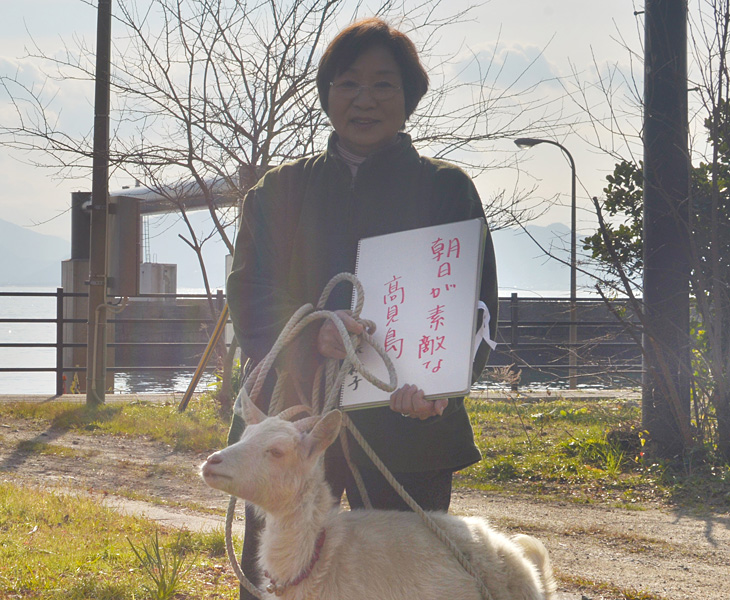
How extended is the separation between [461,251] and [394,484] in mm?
670

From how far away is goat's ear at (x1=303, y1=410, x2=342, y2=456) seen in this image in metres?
1.99

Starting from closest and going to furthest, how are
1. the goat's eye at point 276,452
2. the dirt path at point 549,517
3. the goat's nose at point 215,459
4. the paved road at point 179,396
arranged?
1. the goat's nose at point 215,459
2. the goat's eye at point 276,452
3. the dirt path at point 549,517
4. the paved road at point 179,396

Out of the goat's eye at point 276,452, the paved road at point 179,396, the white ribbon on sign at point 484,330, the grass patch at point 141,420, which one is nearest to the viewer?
the goat's eye at point 276,452

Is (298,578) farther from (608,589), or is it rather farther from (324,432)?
(608,589)

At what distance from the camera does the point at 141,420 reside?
33.3ft

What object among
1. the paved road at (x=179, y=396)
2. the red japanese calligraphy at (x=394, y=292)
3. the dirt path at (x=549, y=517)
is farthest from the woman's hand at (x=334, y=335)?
the paved road at (x=179, y=396)

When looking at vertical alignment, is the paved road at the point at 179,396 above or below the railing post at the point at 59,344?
below

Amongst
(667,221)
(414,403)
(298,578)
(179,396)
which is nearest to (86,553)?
(298,578)

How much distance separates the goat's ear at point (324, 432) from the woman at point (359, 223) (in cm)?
34

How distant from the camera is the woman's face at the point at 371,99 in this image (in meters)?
2.48

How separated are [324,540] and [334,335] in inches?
22.4

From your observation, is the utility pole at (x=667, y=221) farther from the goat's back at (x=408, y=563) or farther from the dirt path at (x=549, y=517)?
the goat's back at (x=408, y=563)

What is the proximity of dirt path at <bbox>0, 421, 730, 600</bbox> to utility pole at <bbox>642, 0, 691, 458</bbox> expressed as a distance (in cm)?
158

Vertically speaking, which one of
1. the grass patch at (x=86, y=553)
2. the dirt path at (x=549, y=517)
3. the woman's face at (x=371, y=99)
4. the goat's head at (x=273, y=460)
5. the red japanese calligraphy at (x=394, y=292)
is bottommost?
the dirt path at (x=549, y=517)
